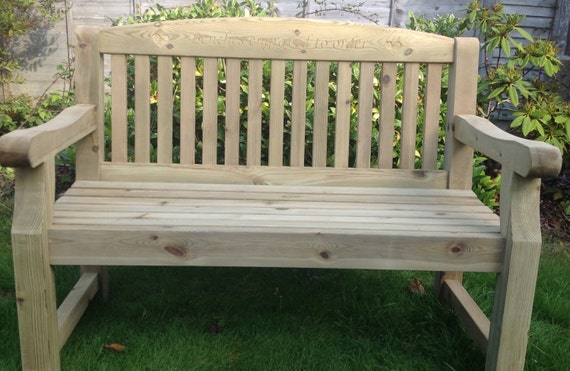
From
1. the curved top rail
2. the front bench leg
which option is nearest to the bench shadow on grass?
the front bench leg

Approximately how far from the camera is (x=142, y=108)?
92.4 inches

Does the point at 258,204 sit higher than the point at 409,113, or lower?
lower

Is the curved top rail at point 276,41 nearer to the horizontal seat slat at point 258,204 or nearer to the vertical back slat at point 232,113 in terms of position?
the vertical back slat at point 232,113

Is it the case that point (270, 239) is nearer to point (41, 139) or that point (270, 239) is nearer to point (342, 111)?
point (41, 139)

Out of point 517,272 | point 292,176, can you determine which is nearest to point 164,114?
point 292,176

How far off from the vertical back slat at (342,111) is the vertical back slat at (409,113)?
0.21 meters

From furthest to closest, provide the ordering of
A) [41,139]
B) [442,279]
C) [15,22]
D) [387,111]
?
[15,22]
[442,279]
[387,111]
[41,139]

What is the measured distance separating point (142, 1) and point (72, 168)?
1.86 meters

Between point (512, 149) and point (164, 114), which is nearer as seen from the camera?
point (512, 149)

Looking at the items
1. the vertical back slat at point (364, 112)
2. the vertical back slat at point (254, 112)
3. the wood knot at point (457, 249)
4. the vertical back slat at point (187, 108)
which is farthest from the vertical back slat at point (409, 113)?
the vertical back slat at point (187, 108)

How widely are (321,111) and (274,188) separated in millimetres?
352

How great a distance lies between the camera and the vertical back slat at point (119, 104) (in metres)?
2.32

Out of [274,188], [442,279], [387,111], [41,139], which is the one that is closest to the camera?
[41,139]

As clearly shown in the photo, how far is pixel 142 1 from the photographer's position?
5.11 meters
